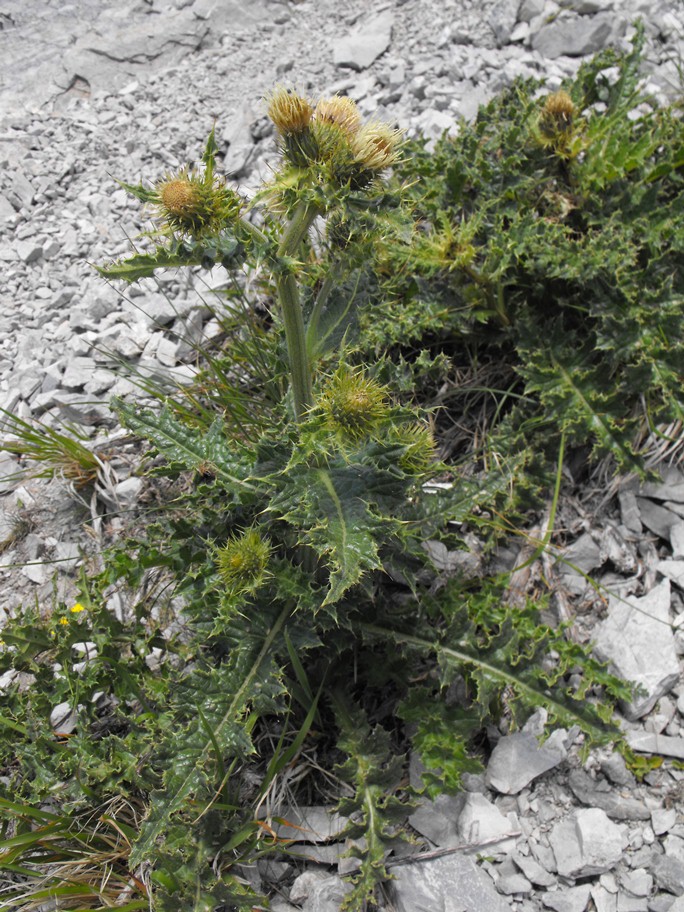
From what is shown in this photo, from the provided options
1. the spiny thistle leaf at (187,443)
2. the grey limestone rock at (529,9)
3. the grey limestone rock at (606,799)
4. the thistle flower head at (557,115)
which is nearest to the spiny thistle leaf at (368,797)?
the grey limestone rock at (606,799)

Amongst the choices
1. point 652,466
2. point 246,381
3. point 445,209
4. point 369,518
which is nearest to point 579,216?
point 445,209

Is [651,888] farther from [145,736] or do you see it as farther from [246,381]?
[246,381]

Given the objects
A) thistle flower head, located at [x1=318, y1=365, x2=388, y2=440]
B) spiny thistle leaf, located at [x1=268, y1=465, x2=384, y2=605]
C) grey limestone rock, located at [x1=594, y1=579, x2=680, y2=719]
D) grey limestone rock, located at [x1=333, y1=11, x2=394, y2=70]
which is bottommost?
grey limestone rock, located at [x1=594, y1=579, x2=680, y2=719]

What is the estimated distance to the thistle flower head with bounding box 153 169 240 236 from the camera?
2176mm

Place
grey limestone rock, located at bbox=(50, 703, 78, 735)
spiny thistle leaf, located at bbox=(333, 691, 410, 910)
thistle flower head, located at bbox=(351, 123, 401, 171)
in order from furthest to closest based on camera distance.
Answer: grey limestone rock, located at bbox=(50, 703, 78, 735), spiny thistle leaf, located at bbox=(333, 691, 410, 910), thistle flower head, located at bbox=(351, 123, 401, 171)

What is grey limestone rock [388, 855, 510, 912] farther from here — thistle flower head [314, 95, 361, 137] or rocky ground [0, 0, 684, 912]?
thistle flower head [314, 95, 361, 137]

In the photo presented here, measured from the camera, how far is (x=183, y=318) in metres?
4.00

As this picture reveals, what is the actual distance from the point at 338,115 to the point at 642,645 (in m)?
2.37

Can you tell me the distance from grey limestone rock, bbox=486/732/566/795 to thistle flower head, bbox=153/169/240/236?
2204mm

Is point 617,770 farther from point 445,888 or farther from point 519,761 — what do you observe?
point 445,888

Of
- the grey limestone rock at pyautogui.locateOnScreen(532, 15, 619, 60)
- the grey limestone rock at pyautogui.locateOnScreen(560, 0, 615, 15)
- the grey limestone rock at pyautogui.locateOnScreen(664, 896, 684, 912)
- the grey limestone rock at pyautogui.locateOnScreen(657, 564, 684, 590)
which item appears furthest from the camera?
the grey limestone rock at pyautogui.locateOnScreen(560, 0, 615, 15)

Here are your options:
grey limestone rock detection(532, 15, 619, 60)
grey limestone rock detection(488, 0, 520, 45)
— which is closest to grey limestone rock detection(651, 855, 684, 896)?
grey limestone rock detection(532, 15, 619, 60)

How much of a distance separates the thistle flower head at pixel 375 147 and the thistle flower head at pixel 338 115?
3 centimetres

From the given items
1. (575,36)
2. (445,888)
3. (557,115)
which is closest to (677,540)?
(445,888)
